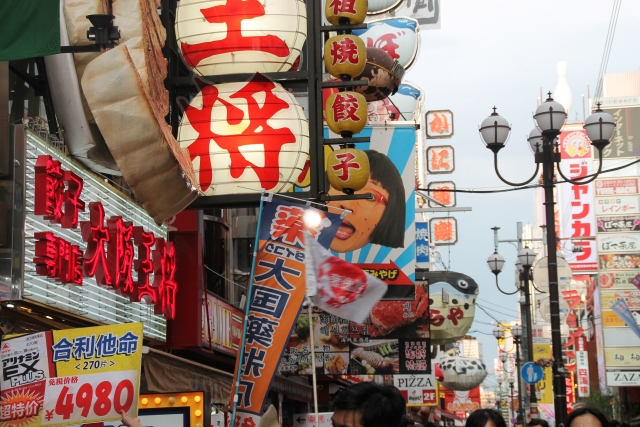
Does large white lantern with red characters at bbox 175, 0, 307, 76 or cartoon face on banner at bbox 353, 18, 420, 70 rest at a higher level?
cartoon face on banner at bbox 353, 18, 420, 70

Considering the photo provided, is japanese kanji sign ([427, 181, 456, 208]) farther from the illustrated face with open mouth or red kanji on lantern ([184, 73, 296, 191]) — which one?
red kanji on lantern ([184, 73, 296, 191])

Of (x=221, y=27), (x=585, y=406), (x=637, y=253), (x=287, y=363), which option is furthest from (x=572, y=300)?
(x=585, y=406)

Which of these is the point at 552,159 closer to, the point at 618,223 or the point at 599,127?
the point at 599,127

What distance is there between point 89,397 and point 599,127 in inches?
528

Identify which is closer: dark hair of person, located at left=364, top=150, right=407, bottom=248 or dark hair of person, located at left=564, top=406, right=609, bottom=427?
dark hair of person, located at left=564, top=406, right=609, bottom=427

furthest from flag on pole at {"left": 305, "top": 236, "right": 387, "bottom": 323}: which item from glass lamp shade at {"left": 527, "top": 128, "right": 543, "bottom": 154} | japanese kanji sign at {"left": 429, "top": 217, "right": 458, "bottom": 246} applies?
japanese kanji sign at {"left": 429, "top": 217, "right": 458, "bottom": 246}

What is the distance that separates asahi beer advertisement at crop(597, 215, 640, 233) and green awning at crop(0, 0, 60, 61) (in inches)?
1694

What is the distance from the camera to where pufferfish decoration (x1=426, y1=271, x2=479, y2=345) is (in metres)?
27.0

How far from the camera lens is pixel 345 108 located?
12.9 m

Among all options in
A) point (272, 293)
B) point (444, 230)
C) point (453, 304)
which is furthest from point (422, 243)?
point (272, 293)

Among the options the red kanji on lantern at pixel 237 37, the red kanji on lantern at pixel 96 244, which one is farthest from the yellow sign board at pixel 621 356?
the red kanji on lantern at pixel 96 244

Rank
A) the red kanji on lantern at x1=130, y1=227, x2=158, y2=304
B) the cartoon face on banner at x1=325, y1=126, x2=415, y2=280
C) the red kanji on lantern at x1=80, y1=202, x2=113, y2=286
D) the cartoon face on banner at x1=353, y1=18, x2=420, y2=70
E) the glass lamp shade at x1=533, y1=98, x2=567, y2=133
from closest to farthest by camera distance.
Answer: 1. the red kanji on lantern at x1=80, y1=202, x2=113, y2=286
2. the red kanji on lantern at x1=130, y1=227, x2=158, y2=304
3. the glass lamp shade at x1=533, y1=98, x2=567, y2=133
4. the cartoon face on banner at x1=325, y1=126, x2=415, y2=280
5. the cartoon face on banner at x1=353, y1=18, x2=420, y2=70

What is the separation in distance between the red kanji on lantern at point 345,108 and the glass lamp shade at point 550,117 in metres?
5.27

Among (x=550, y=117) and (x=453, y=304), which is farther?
(x=453, y=304)
